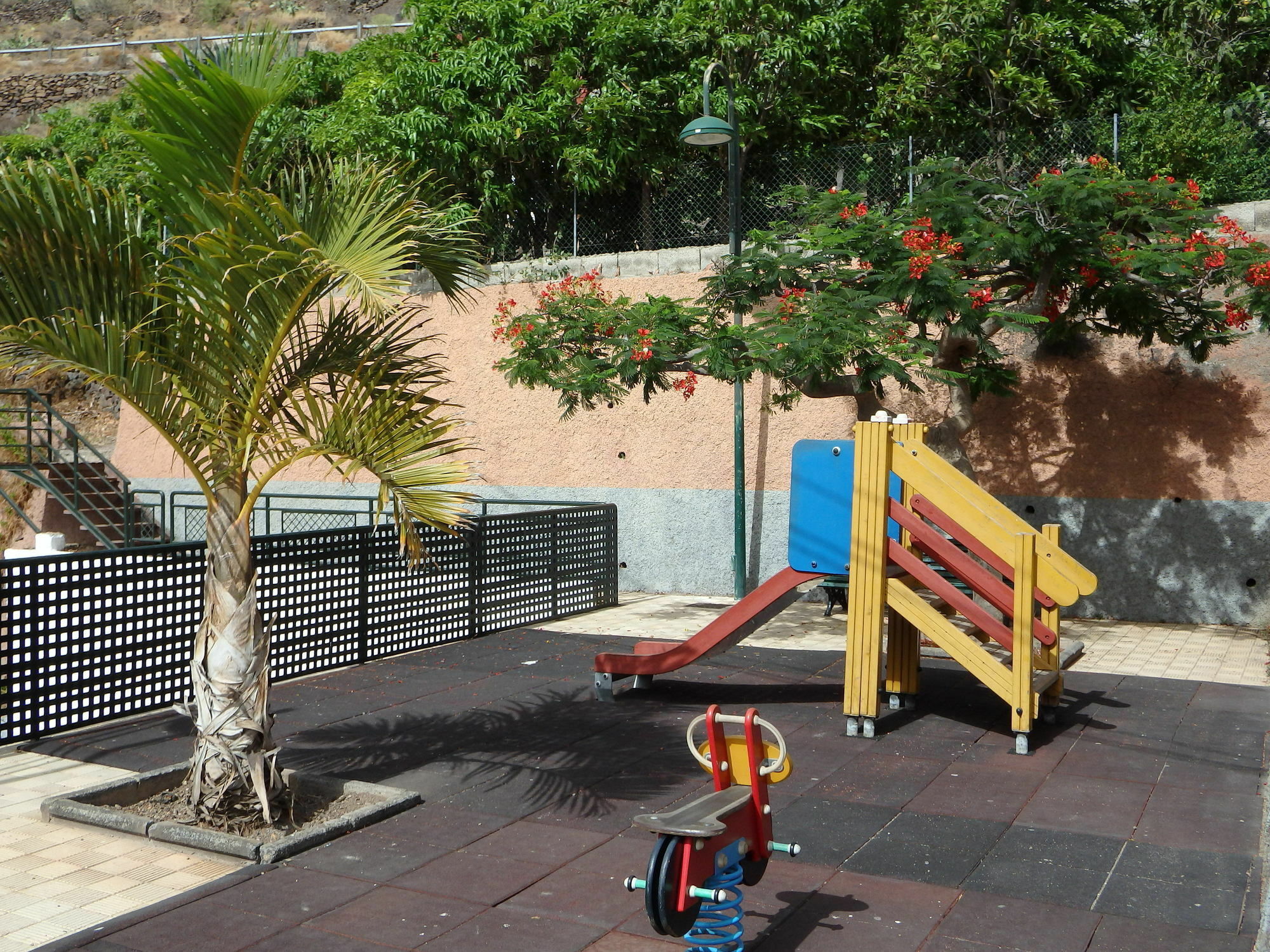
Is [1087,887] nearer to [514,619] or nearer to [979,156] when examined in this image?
[514,619]

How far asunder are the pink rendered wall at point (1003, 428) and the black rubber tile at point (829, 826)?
21.1 feet

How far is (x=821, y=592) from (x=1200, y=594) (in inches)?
147

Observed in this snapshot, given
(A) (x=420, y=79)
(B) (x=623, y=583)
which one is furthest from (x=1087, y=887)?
(A) (x=420, y=79)

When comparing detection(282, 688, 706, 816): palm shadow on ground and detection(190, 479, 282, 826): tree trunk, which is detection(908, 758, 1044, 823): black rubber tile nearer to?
detection(282, 688, 706, 816): palm shadow on ground

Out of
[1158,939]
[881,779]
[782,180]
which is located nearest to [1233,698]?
[881,779]

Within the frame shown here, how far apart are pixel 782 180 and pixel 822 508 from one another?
8257mm

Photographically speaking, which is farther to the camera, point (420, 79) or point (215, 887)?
point (420, 79)

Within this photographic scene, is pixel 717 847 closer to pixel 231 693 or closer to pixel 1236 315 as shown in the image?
pixel 231 693

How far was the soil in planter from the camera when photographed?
5.31m

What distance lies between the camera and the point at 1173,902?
4621 mm

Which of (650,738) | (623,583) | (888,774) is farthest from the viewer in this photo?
(623,583)

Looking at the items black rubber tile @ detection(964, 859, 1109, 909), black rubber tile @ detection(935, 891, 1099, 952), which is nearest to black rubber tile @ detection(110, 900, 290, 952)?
black rubber tile @ detection(935, 891, 1099, 952)

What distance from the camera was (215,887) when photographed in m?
4.76

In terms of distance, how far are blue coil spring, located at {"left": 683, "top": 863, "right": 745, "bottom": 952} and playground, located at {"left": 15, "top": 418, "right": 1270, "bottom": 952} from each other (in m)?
0.01
